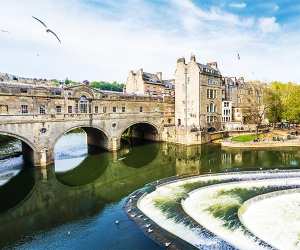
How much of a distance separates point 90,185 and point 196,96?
122 feet

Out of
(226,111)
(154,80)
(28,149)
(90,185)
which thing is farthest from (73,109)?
(226,111)

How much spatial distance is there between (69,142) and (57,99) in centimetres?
2164

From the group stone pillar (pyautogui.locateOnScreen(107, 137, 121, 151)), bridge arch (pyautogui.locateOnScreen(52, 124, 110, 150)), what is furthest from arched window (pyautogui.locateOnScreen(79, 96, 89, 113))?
stone pillar (pyautogui.locateOnScreen(107, 137, 121, 151))

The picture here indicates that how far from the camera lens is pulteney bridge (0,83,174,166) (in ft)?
135

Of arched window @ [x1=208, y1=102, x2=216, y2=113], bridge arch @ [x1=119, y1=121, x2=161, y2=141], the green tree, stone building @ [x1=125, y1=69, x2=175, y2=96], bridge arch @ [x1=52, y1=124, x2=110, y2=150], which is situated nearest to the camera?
bridge arch @ [x1=52, y1=124, x2=110, y2=150]

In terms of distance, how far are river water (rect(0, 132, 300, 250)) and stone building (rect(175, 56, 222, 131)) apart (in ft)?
30.5

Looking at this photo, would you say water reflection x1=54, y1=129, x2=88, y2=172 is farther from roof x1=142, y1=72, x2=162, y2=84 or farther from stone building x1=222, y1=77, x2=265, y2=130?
stone building x1=222, y1=77, x2=265, y2=130

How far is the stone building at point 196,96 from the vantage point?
65375mm

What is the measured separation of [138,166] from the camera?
45.0 meters

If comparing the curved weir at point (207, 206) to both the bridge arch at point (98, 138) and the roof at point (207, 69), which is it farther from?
the roof at point (207, 69)

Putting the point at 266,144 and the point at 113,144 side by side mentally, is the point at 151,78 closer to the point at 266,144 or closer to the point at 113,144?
the point at 113,144

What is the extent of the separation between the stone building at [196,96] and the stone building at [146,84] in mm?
11261

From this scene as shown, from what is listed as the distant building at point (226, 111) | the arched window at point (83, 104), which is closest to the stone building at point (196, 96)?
the distant building at point (226, 111)

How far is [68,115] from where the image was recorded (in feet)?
154
